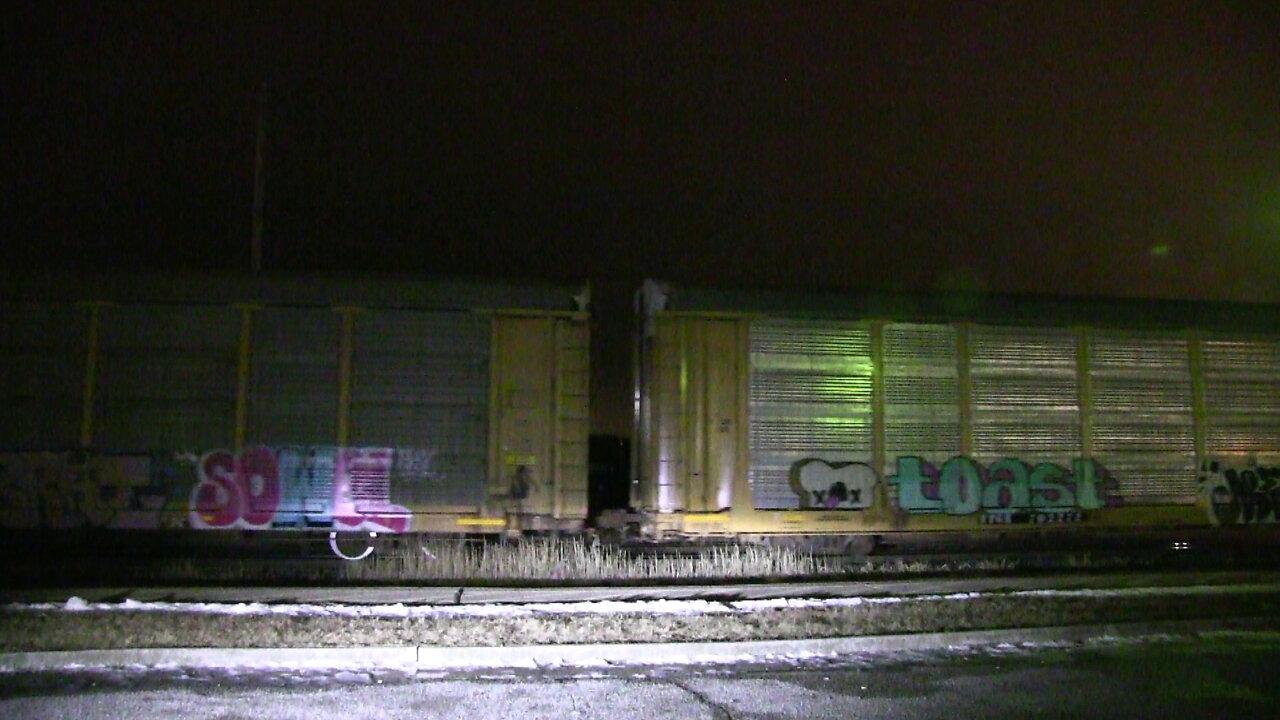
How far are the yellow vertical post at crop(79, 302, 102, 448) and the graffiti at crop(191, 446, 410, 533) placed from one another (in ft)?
4.48

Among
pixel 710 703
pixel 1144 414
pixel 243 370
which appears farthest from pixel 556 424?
pixel 1144 414

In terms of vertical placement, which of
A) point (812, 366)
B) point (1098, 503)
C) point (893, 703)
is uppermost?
point (812, 366)

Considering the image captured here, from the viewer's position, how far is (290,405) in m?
11.9

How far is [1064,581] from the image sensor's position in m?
10.5

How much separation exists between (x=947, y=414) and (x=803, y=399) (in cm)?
195

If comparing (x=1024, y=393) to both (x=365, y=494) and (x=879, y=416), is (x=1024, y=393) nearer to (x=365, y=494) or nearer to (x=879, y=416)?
(x=879, y=416)

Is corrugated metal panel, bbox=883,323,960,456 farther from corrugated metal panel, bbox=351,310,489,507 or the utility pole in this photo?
the utility pole

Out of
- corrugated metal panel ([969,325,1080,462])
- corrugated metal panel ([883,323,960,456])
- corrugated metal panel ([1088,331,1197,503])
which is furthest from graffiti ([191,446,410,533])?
corrugated metal panel ([1088,331,1197,503])

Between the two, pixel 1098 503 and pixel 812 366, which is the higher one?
pixel 812 366

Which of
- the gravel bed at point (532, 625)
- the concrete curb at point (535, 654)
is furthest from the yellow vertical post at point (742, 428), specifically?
the concrete curb at point (535, 654)

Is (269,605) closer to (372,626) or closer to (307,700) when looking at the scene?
(372,626)

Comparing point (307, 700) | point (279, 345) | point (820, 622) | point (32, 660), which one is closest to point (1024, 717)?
point (820, 622)

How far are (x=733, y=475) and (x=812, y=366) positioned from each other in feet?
5.76

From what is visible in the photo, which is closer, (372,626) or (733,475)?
(372,626)
